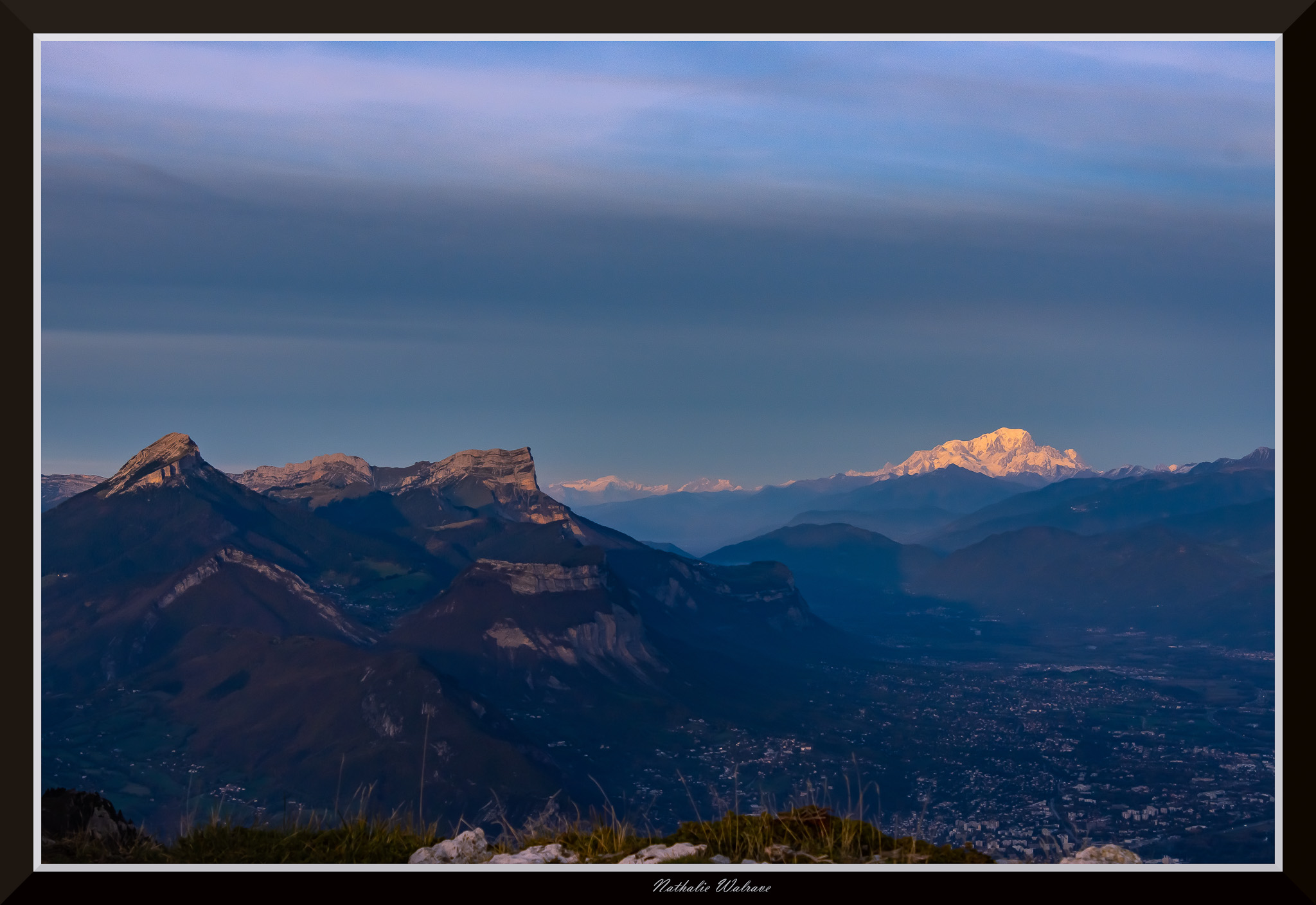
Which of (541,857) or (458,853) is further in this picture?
(458,853)

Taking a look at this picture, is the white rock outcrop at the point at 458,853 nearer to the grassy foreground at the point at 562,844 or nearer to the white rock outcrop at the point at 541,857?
the white rock outcrop at the point at 541,857

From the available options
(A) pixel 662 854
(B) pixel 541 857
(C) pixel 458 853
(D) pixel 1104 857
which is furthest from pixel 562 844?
(D) pixel 1104 857

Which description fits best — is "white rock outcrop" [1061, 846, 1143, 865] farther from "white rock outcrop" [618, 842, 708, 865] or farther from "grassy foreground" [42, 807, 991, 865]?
"white rock outcrop" [618, 842, 708, 865]

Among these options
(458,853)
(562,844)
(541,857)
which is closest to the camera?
(541,857)

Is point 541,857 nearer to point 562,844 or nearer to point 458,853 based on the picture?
point 562,844
